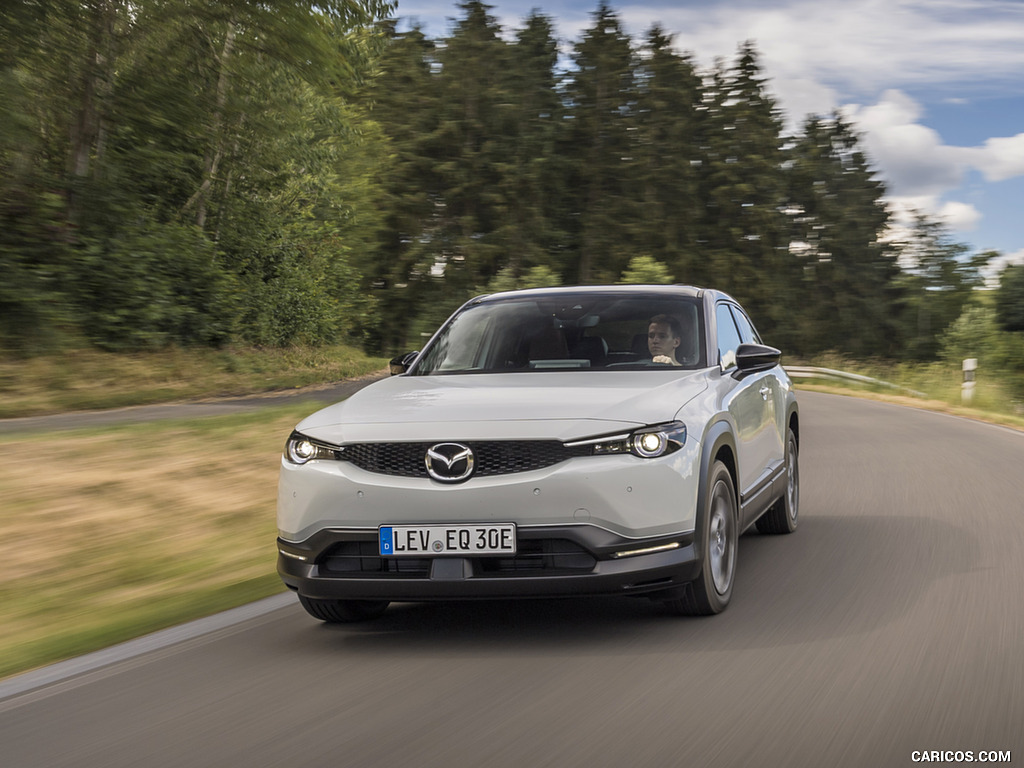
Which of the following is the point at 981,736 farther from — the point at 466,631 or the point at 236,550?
the point at 236,550

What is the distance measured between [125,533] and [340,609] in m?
3.13

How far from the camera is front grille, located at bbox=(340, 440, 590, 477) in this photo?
506 centimetres

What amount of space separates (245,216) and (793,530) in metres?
20.5

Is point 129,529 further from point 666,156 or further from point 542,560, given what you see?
point 666,156

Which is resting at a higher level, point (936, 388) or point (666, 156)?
point (666, 156)

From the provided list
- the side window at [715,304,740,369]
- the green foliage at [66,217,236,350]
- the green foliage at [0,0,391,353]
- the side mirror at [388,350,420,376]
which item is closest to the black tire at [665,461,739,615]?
Result: the side window at [715,304,740,369]

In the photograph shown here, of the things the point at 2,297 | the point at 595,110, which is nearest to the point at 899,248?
the point at 595,110

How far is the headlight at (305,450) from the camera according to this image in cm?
534

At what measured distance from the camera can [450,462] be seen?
5.07 metres

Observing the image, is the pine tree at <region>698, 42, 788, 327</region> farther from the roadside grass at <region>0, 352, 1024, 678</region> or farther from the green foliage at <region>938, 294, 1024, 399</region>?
the roadside grass at <region>0, 352, 1024, 678</region>

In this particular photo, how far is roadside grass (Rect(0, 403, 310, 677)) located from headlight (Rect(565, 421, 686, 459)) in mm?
2358

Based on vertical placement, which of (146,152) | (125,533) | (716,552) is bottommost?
(125,533)

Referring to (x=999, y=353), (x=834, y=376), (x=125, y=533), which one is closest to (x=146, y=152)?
(x=125, y=533)

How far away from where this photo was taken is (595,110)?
64.1 meters
